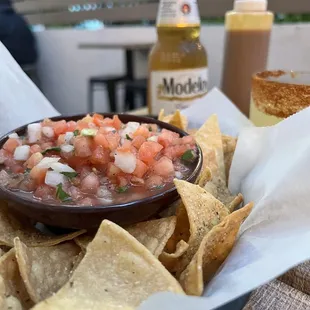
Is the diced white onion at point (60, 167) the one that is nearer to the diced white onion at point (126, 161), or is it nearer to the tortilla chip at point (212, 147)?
the diced white onion at point (126, 161)

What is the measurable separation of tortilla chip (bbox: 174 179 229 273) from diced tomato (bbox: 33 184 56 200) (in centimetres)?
29

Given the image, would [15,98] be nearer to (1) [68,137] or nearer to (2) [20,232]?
(1) [68,137]

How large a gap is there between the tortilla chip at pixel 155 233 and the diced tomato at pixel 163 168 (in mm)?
120

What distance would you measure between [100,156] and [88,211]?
0.51 feet

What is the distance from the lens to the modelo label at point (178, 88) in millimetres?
1797

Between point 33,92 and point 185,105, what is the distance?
631 mm

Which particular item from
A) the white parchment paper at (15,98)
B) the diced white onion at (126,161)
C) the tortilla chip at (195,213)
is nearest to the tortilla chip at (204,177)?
the tortilla chip at (195,213)

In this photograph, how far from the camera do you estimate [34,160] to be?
3.41ft

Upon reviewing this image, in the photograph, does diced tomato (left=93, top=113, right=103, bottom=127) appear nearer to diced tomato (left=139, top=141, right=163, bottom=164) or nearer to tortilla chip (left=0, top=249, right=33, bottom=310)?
diced tomato (left=139, top=141, right=163, bottom=164)

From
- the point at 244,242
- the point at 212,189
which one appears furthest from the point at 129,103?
the point at 244,242

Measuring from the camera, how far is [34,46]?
215 inches

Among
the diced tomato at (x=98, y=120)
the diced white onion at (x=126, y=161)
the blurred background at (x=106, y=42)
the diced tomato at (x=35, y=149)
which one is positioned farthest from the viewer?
the blurred background at (x=106, y=42)

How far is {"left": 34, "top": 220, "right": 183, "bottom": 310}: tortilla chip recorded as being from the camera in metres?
0.75

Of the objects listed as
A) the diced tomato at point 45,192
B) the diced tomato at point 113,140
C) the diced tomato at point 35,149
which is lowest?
the diced tomato at point 45,192
